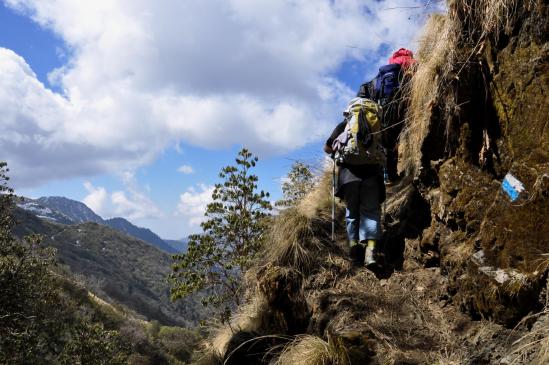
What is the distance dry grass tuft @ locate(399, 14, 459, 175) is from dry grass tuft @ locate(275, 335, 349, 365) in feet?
8.47

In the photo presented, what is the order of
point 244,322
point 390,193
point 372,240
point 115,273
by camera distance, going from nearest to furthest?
point 372,240 → point 244,322 → point 390,193 → point 115,273

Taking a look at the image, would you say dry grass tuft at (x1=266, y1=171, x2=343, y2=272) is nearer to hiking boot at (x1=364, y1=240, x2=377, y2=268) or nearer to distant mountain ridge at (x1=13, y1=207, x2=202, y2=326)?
hiking boot at (x1=364, y1=240, x2=377, y2=268)

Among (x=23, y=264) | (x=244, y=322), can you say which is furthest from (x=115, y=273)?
(x=244, y=322)

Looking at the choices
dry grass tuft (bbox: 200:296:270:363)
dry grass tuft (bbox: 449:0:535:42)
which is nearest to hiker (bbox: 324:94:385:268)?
dry grass tuft (bbox: 200:296:270:363)

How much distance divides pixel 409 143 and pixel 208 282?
357 inches

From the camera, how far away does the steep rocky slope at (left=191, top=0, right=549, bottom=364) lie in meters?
3.95

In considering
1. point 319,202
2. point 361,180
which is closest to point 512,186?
point 361,180

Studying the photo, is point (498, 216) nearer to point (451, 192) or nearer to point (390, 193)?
point (451, 192)

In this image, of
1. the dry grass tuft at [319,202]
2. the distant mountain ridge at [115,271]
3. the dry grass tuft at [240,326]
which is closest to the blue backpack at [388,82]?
the dry grass tuft at [319,202]

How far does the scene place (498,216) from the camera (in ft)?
14.0

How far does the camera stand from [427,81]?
5883 mm

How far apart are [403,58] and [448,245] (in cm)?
338

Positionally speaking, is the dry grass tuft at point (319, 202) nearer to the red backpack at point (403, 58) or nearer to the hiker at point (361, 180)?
the hiker at point (361, 180)

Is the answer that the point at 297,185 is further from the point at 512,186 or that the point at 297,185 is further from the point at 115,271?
the point at 115,271
